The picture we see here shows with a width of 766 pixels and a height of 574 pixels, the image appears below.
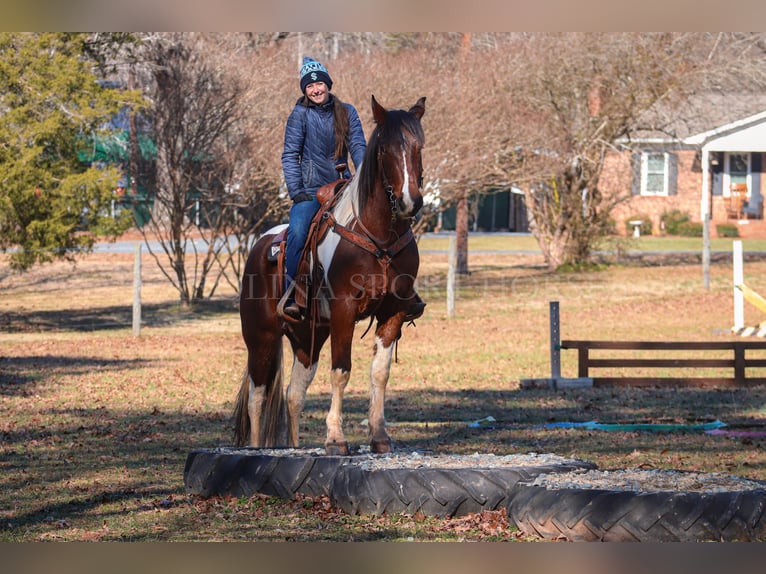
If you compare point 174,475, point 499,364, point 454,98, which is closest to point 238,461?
point 174,475

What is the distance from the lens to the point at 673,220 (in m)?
51.0

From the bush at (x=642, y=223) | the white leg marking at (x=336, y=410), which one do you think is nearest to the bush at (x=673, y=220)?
the bush at (x=642, y=223)

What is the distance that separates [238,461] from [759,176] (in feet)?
147

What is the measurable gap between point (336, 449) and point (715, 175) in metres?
44.2

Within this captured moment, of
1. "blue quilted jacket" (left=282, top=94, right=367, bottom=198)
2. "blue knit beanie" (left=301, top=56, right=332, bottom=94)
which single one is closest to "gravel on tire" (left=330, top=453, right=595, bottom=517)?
"blue quilted jacket" (left=282, top=94, right=367, bottom=198)

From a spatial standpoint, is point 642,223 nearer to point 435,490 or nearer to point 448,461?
point 448,461

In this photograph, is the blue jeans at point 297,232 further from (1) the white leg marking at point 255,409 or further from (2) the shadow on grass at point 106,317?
(2) the shadow on grass at point 106,317

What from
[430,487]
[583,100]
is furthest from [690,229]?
[430,487]

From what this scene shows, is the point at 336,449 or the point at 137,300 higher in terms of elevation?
the point at 137,300

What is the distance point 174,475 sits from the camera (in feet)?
35.7

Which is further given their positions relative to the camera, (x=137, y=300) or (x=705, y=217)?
(x=705, y=217)

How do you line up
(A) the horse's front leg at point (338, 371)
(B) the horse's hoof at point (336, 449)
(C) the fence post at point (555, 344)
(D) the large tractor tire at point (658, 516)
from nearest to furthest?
(D) the large tractor tire at point (658, 516) < (A) the horse's front leg at point (338, 371) < (B) the horse's hoof at point (336, 449) < (C) the fence post at point (555, 344)

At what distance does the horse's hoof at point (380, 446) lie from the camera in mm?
9758

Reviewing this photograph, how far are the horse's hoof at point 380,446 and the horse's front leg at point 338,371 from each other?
0.23 meters
